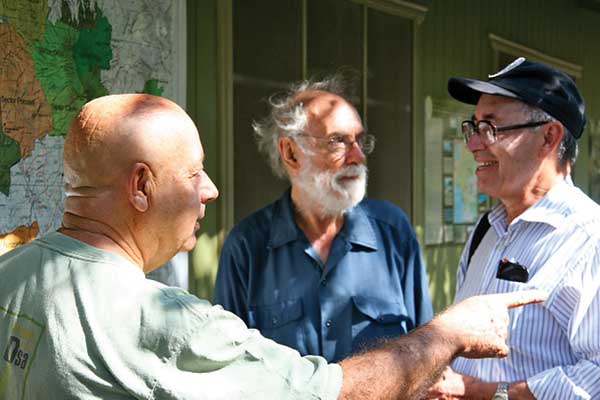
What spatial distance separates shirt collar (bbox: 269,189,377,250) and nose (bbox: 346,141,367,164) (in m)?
0.19

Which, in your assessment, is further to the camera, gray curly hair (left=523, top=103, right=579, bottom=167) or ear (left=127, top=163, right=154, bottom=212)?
gray curly hair (left=523, top=103, right=579, bottom=167)

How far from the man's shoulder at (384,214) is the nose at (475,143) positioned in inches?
20.5

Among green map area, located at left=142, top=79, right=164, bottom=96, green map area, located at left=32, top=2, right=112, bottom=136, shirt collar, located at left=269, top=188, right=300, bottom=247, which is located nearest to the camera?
shirt collar, located at left=269, top=188, right=300, bottom=247

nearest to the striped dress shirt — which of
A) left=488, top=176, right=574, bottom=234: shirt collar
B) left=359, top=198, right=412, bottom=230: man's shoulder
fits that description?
left=488, top=176, right=574, bottom=234: shirt collar

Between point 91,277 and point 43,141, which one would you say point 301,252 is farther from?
point 91,277

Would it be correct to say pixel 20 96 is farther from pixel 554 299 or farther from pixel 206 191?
pixel 554 299

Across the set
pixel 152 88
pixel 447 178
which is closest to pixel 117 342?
pixel 152 88

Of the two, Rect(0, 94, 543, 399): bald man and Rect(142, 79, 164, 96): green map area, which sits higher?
Rect(142, 79, 164, 96): green map area

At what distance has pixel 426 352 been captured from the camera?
1.62 meters

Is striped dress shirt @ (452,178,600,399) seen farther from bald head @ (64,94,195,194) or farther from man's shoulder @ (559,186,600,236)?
bald head @ (64,94,195,194)

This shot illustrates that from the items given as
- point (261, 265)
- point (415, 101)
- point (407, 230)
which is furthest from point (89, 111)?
point (415, 101)

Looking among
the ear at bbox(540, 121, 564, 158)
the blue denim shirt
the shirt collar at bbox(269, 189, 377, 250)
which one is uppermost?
the ear at bbox(540, 121, 564, 158)

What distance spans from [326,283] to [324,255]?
129 mm

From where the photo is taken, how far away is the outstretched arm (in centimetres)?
153
